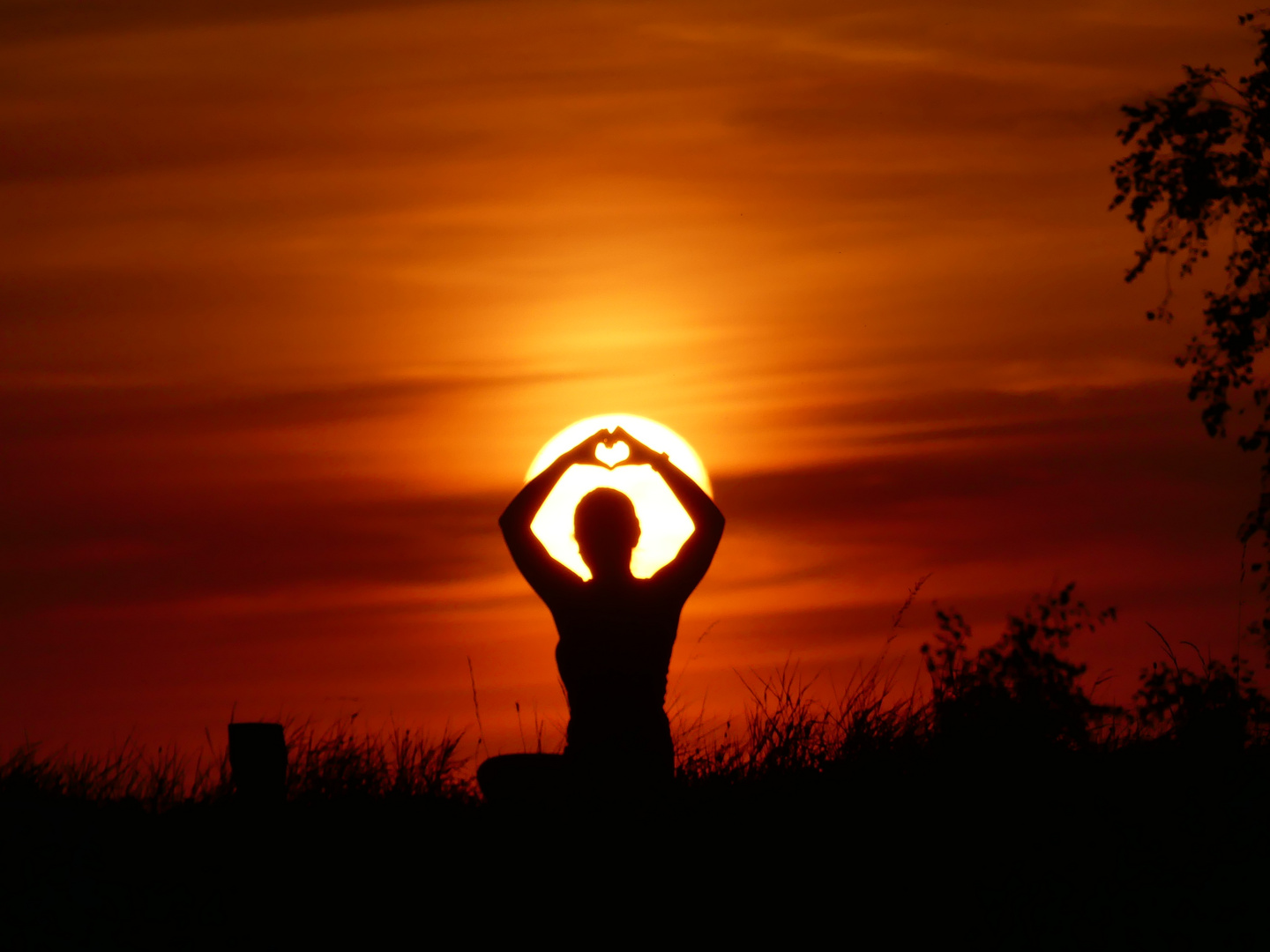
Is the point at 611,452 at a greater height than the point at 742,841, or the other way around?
the point at 611,452

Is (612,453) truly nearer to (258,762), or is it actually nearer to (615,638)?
(615,638)

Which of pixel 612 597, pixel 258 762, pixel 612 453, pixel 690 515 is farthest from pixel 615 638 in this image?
pixel 258 762

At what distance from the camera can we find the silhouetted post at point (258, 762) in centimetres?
641

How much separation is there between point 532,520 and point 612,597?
60cm

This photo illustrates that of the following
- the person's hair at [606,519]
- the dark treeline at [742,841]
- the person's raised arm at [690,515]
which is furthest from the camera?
the person's raised arm at [690,515]

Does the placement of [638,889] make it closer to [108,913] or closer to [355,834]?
[355,834]

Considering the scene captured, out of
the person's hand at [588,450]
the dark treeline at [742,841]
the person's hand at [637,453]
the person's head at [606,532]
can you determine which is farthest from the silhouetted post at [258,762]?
the person's hand at [637,453]

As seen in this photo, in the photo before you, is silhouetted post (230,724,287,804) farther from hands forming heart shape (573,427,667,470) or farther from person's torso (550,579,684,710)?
hands forming heart shape (573,427,667,470)

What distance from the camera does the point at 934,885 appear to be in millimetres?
6090

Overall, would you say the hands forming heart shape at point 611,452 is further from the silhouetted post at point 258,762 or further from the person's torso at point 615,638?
the silhouetted post at point 258,762

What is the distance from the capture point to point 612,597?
7.67 metres

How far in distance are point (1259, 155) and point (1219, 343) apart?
1.54 meters

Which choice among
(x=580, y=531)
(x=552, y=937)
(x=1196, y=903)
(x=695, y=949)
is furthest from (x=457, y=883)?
Result: (x=1196, y=903)

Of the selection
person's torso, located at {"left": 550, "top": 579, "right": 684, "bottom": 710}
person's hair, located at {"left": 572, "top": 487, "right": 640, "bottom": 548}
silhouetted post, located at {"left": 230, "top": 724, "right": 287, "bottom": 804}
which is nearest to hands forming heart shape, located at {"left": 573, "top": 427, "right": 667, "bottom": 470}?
person's hair, located at {"left": 572, "top": 487, "right": 640, "bottom": 548}
